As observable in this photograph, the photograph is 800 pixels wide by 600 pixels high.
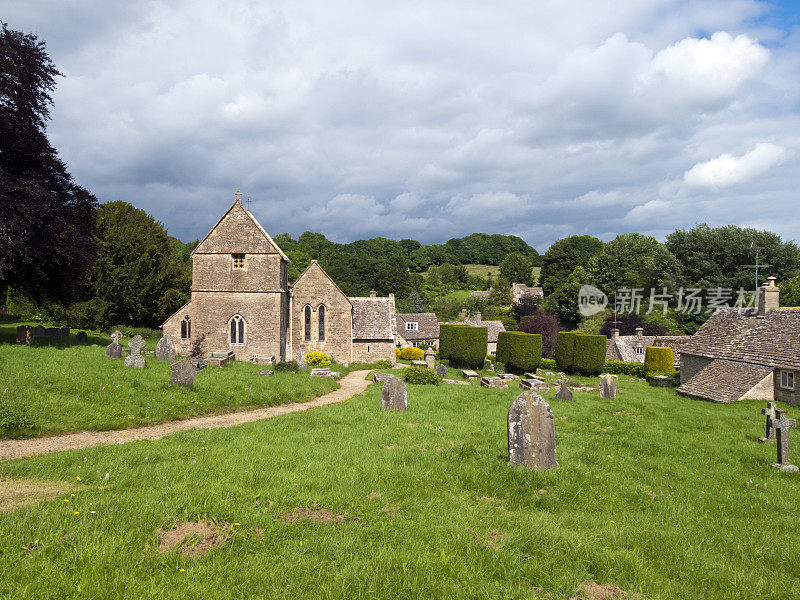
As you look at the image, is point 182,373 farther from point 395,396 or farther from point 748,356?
point 748,356

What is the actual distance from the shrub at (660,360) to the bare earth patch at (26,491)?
39.8m

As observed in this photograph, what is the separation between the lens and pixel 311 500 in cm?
681

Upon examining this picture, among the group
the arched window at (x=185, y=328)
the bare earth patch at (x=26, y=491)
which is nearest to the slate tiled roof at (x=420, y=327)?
the arched window at (x=185, y=328)

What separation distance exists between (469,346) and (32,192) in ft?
98.5

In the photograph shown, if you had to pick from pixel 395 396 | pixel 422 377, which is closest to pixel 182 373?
pixel 395 396

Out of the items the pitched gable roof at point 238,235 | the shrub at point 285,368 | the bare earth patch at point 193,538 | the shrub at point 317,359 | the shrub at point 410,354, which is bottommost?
the shrub at point 410,354

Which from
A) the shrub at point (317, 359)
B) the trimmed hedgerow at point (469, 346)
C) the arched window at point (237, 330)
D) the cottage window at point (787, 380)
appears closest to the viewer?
the cottage window at point (787, 380)

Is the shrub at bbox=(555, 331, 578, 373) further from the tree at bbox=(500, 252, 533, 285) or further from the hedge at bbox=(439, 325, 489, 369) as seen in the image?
the tree at bbox=(500, 252, 533, 285)

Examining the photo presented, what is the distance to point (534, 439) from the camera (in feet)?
29.4

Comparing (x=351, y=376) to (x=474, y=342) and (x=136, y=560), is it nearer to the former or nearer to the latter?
(x=474, y=342)

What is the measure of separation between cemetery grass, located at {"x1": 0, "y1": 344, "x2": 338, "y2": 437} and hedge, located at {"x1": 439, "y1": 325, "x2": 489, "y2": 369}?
63.2ft

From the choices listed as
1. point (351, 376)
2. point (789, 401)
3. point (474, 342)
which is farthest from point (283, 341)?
point (789, 401)

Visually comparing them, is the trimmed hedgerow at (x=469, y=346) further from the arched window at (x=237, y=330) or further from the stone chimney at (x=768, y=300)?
the stone chimney at (x=768, y=300)

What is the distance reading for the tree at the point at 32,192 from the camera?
1845cm
